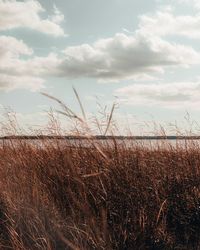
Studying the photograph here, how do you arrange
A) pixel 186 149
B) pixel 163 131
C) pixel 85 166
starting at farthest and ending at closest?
1. pixel 163 131
2. pixel 186 149
3. pixel 85 166

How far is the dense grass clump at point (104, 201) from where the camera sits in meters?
3.48

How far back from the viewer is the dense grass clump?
3.48 meters

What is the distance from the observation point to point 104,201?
3.93m

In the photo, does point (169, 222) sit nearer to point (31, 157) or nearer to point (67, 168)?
point (67, 168)

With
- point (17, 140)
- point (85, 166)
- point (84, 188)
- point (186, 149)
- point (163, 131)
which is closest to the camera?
point (84, 188)

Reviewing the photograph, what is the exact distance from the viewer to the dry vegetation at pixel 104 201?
3480mm

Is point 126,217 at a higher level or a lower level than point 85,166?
lower

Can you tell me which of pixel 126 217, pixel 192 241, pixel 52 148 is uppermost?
pixel 52 148

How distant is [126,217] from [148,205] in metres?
0.26

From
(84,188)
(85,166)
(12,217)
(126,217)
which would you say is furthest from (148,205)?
(12,217)

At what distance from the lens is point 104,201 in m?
3.93

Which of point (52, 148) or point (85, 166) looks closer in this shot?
point (85, 166)

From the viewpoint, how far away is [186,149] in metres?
5.17

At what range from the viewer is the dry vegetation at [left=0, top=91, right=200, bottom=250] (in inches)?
137
